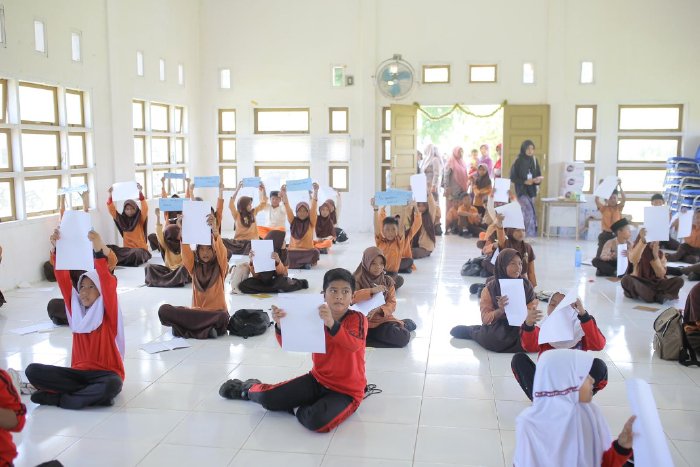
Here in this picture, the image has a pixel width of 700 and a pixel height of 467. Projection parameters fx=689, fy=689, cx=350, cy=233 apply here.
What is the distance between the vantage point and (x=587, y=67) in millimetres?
12672

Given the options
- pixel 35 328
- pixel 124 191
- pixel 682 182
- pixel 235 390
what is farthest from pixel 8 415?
pixel 682 182

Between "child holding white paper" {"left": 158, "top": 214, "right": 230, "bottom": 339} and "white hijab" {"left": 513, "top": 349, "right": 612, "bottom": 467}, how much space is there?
3776 millimetres

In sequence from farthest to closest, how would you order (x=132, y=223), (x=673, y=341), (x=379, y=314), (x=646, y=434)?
1. (x=132, y=223)
2. (x=379, y=314)
3. (x=673, y=341)
4. (x=646, y=434)

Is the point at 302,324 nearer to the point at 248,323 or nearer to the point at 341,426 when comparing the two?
the point at 341,426

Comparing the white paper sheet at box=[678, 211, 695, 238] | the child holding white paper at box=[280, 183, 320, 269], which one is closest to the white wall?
the child holding white paper at box=[280, 183, 320, 269]

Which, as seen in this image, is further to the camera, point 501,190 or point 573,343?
point 501,190

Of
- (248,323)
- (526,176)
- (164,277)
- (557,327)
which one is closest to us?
(557,327)

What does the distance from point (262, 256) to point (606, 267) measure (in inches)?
177

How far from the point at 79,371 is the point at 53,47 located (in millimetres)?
5982

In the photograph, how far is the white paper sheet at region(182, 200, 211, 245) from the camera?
20.5ft

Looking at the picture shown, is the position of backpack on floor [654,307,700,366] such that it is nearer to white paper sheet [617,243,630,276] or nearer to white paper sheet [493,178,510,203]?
white paper sheet [617,243,630,276]

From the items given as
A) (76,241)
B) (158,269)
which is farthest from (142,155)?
(76,241)

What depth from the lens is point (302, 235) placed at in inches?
386

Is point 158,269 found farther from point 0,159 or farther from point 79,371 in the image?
point 79,371
